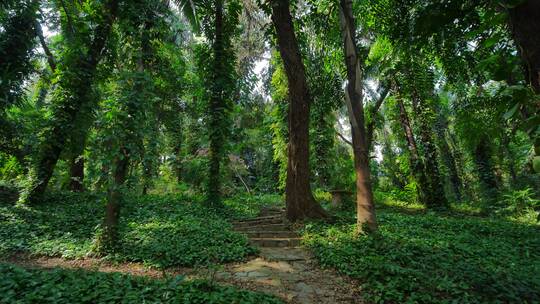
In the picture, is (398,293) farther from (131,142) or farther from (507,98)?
(131,142)

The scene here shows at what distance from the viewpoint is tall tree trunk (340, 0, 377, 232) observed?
5855mm

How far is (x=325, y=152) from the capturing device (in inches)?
480

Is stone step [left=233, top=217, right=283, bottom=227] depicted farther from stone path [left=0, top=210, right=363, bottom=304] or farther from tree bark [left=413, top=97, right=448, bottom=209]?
tree bark [left=413, top=97, right=448, bottom=209]

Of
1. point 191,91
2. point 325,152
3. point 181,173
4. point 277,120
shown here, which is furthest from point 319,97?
point 181,173

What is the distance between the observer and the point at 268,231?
281 inches

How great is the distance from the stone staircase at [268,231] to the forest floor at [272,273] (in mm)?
472

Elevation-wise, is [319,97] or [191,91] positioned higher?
[191,91]

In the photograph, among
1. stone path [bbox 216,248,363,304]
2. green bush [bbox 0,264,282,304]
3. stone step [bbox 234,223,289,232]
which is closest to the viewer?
green bush [bbox 0,264,282,304]

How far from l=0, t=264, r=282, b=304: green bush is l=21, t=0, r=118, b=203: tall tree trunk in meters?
5.64

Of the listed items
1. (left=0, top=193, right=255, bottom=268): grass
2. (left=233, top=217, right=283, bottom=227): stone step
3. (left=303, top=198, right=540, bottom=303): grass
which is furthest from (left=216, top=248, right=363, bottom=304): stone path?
(left=233, top=217, right=283, bottom=227): stone step

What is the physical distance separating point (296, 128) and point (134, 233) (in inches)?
172

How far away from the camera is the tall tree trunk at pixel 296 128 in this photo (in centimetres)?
757

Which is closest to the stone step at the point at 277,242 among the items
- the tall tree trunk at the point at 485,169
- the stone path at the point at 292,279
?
the stone path at the point at 292,279

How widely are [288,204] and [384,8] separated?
468 centimetres
